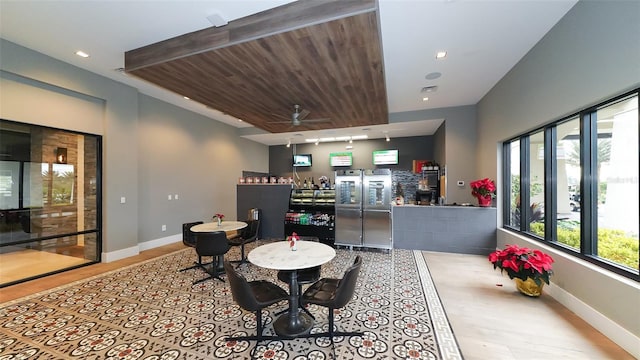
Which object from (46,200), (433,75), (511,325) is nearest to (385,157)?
(433,75)

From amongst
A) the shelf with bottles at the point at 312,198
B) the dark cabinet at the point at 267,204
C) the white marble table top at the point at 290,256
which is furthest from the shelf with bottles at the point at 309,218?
the white marble table top at the point at 290,256

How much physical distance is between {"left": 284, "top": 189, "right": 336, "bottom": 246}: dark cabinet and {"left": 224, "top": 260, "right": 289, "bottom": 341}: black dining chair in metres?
3.37

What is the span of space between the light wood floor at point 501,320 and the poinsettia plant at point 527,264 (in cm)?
31

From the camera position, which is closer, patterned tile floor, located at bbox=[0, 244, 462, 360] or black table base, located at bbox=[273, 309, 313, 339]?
patterned tile floor, located at bbox=[0, 244, 462, 360]

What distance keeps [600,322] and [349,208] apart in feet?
12.9

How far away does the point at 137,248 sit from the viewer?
5.07 m

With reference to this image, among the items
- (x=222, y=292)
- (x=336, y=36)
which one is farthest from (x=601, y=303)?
(x=222, y=292)

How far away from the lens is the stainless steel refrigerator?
543 cm

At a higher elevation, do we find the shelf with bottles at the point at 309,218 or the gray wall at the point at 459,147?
the gray wall at the point at 459,147

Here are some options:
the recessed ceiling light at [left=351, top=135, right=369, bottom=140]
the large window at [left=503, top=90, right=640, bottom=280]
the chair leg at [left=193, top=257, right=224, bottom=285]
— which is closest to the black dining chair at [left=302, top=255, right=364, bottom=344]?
the chair leg at [left=193, top=257, right=224, bottom=285]

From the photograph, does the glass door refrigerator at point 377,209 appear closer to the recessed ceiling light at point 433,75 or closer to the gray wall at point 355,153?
the recessed ceiling light at point 433,75

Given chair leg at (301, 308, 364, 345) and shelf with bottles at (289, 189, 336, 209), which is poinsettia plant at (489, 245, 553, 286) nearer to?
chair leg at (301, 308, 364, 345)

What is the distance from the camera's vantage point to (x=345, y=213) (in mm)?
5695

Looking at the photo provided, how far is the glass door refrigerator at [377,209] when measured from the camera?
541 cm
